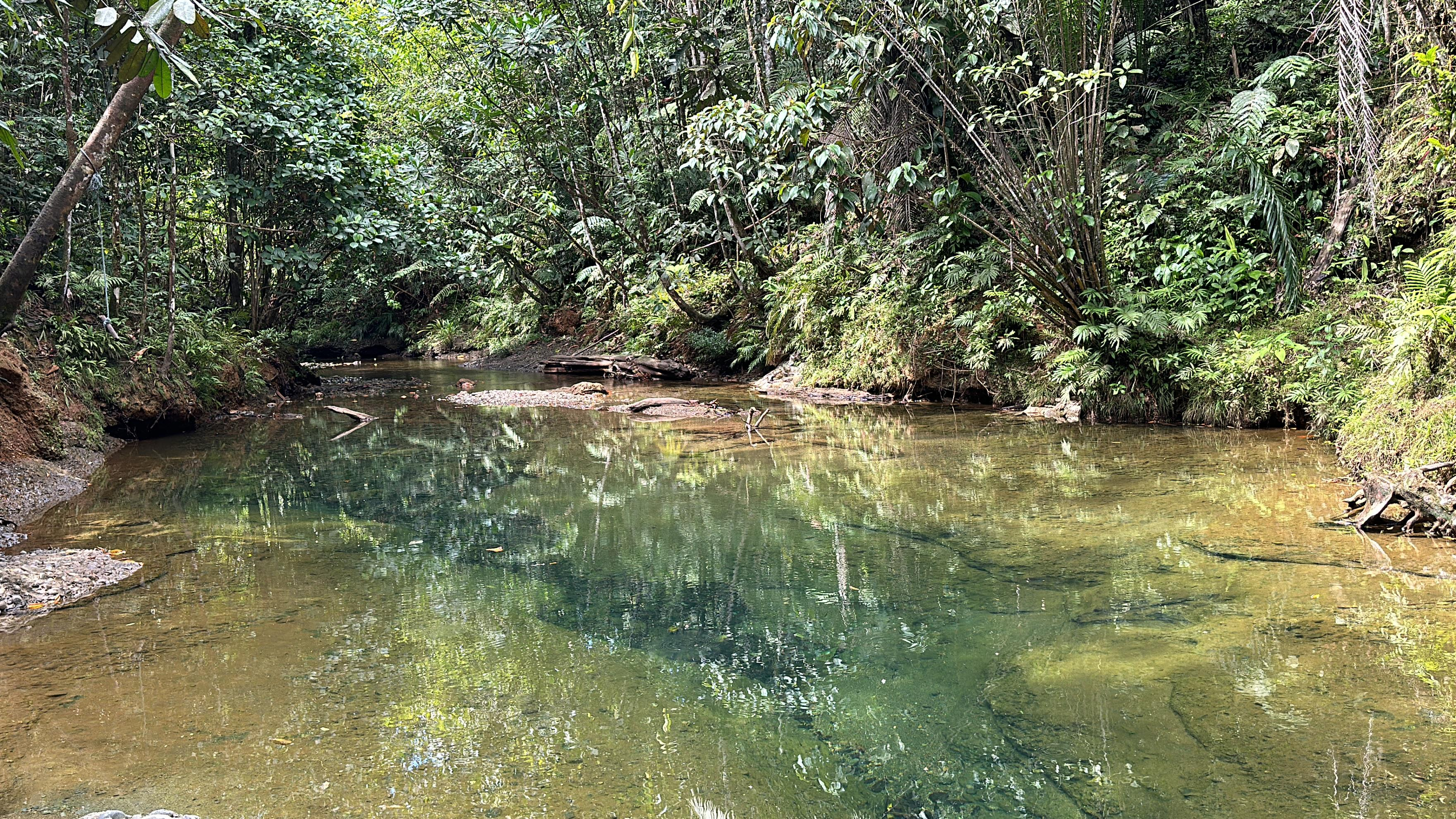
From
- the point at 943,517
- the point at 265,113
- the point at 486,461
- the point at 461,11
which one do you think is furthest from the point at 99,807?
the point at 461,11

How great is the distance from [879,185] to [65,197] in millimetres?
8060

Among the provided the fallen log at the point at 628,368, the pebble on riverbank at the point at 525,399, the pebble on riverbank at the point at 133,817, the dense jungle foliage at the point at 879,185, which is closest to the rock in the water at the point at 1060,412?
the dense jungle foliage at the point at 879,185

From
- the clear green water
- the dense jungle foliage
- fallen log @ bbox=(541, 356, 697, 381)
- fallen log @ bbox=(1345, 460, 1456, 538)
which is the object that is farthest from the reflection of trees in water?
fallen log @ bbox=(541, 356, 697, 381)

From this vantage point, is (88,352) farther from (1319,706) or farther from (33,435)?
(1319,706)

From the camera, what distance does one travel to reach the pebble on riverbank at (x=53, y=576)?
4.09 metres

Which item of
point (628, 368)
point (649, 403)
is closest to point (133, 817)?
point (649, 403)

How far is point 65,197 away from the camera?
4.79 m

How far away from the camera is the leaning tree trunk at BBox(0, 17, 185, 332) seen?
15.4ft

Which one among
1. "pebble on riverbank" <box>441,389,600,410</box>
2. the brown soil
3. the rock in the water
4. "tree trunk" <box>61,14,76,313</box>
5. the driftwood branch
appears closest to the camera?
the brown soil

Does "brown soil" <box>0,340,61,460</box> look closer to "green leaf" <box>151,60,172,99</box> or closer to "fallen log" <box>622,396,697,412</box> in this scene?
"green leaf" <box>151,60,172,99</box>

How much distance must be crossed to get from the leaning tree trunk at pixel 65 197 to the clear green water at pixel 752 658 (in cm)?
149

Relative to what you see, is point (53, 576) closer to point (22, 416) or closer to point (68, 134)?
point (22, 416)

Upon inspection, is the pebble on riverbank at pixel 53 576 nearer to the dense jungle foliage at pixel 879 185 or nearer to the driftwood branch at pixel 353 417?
the dense jungle foliage at pixel 879 185

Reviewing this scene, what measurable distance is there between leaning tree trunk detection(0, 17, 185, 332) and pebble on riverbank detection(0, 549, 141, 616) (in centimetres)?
128
